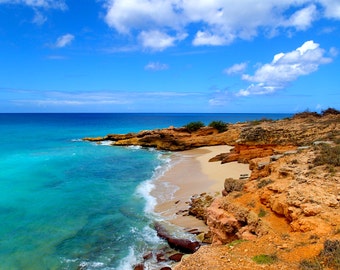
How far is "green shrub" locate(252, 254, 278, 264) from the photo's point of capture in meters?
7.81

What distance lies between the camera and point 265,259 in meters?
7.91

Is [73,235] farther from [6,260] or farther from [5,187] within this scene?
[5,187]

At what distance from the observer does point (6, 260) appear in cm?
1345

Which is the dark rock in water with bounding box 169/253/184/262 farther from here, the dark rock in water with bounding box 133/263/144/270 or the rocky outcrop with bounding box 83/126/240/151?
the rocky outcrop with bounding box 83/126/240/151

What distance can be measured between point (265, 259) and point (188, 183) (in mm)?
17259

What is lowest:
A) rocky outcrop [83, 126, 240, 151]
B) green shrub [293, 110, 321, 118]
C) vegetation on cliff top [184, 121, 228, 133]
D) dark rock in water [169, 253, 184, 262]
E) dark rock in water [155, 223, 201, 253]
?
dark rock in water [169, 253, 184, 262]

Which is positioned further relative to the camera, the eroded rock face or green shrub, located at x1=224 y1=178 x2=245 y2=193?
green shrub, located at x1=224 y1=178 x2=245 y2=193

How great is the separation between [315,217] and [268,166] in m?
5.77

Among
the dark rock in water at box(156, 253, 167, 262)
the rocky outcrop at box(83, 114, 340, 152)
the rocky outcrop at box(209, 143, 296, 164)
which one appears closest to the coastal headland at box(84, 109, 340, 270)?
the dark rock in water at box(156, 253, 167, 262)

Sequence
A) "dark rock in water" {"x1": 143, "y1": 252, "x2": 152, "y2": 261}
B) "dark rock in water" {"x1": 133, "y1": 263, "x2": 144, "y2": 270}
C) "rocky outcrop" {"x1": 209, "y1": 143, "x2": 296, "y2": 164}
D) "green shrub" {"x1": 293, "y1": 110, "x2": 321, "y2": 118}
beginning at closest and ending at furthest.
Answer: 1. "dark rock in water" {"x1": 133, "y1": 263, "x2": 144, "y2": 270}
2. "dark rock in water" {"x1": 143, "y1": 252, "x2": 152, "y2": 261}
3. "rocky outcrop" {"x1": 209, "y1": 143, "x2": 296, "y2": 164}
4. "green shrub" {"x1": 293, "y1": 110, "x2": 321, "y2": 118}

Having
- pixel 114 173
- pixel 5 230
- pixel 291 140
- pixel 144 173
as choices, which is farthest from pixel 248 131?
pixel 5 230

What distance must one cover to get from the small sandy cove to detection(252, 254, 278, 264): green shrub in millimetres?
7873

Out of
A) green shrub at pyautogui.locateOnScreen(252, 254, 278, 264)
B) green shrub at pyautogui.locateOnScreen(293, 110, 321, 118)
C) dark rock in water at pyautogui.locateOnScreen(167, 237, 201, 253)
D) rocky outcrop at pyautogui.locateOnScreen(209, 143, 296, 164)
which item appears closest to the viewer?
green shrub at pyautogui.locateOnScreen(252, 254, 278, 264)

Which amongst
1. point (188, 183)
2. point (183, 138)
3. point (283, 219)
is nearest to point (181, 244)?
point (283, 219)
